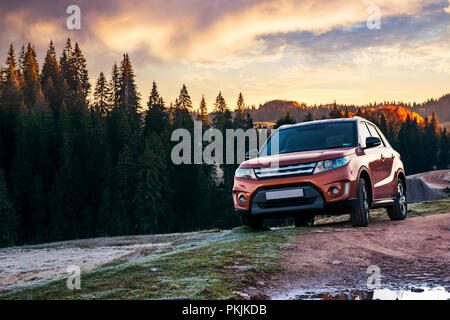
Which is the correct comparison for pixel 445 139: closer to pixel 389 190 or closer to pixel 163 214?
pixel 163 214

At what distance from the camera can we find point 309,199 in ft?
30.5

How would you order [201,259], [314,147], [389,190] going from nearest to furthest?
[201,259] < [314,147] < [389,190]

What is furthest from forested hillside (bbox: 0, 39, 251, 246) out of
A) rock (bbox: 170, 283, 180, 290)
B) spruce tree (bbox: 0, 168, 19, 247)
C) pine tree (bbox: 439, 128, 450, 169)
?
pine tree (bbox: 439, 128, 450, 169)

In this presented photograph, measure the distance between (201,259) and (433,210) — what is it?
11651mm

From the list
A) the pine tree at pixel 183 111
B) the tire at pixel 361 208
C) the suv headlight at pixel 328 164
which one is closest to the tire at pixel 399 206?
the tire at pixel 361 208

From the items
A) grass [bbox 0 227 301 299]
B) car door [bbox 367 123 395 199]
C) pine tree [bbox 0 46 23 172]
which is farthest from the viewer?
pine tree [bbox 0 46 23 172]

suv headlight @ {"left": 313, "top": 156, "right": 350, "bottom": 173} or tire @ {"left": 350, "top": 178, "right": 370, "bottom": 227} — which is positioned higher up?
suv headlight @ {"left": 313, "top": 156, "right": 350, "bottom": 173}

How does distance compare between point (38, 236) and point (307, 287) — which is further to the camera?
point (38, 236)

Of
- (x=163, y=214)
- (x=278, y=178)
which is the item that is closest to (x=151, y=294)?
(x=278, y=178)

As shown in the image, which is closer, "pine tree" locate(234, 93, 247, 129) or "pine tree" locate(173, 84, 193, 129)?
"pine tree" locate(173, 84, 193, 129)

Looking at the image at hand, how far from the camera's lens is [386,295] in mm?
5480

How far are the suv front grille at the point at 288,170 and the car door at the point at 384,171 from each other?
7.08 feet

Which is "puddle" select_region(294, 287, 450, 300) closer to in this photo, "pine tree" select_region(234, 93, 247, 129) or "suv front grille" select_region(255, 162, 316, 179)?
"suv front grille" select_region(255, 162, 316, 179)

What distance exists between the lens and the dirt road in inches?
240
